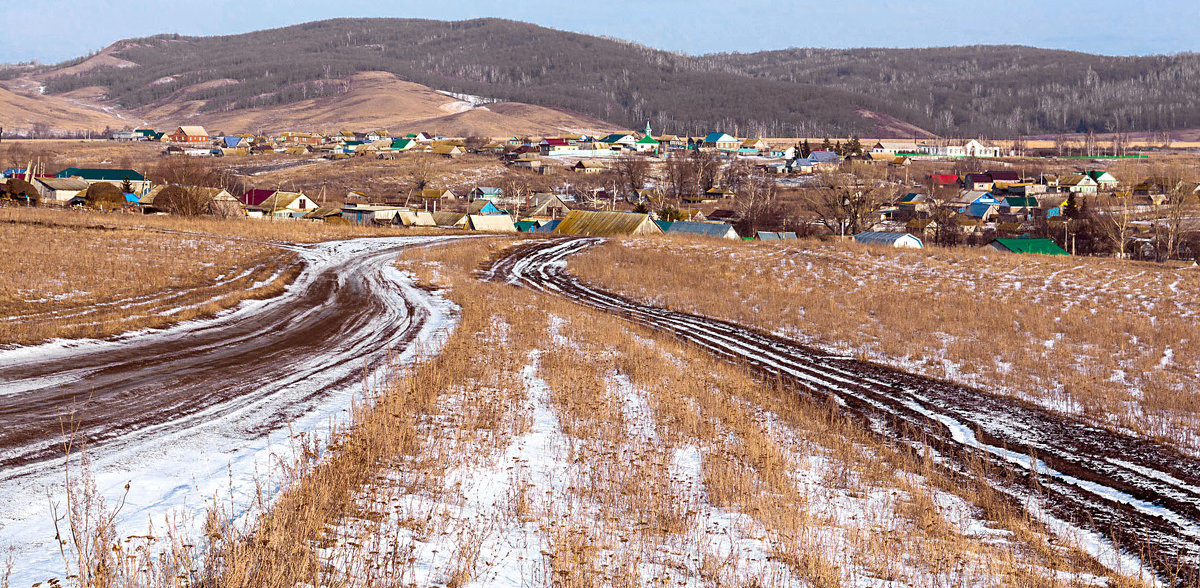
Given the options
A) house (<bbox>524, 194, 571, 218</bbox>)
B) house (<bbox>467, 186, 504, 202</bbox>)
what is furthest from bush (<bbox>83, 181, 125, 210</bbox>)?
house (<bbox>467, 186, 504, 202</bbox>)

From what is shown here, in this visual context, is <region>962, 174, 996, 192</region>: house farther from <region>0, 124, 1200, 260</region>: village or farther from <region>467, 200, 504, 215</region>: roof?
<region>467, 200, 504, 215</region>: roof

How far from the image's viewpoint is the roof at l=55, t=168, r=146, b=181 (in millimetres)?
92125

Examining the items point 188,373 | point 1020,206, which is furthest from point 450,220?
point 1020,206

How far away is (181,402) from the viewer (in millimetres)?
14352

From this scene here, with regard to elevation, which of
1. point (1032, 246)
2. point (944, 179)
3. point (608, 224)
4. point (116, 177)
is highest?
point (116, 177)

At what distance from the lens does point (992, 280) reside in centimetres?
3759

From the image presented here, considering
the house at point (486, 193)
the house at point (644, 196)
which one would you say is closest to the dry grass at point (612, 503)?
the house at point (644, 196)

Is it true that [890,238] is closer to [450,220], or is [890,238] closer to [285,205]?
[450,220]

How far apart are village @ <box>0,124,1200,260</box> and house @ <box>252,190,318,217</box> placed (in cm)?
18

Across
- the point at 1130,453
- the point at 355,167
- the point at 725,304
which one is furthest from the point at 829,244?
the point at 355,167

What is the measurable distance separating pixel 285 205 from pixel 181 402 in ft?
267

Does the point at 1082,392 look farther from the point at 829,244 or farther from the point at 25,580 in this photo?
the point at 829,244

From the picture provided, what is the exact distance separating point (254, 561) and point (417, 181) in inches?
5070

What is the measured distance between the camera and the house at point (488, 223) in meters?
87.9
